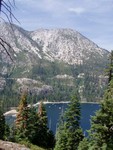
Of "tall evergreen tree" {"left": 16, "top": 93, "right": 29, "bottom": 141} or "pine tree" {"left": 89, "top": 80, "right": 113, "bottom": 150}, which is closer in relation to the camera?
"pine tree" {"left": 89, "top": 80, "right": 113, "bottom": 150}

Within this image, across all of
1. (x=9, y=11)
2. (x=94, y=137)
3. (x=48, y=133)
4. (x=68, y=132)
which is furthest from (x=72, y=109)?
(x=9, y=11)

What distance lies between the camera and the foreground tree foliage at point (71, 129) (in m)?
59.5

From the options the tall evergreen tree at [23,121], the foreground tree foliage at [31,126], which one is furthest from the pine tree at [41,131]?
the tall evergreen tree at [23,121]

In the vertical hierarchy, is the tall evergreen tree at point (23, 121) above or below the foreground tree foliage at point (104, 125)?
below

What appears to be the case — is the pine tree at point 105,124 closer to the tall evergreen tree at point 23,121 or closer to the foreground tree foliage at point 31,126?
the foreground tree foliage at point 31,126

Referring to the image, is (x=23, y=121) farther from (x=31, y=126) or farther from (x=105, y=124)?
(x=105, y=124)

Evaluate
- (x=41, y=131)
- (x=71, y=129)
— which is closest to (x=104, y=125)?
(x=71, y=129)

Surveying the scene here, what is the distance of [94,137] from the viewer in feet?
124

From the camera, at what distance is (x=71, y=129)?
62.1m

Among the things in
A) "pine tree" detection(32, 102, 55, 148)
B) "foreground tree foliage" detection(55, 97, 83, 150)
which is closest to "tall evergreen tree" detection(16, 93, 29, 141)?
"pine tree" detection(32, 102, 55, 148)

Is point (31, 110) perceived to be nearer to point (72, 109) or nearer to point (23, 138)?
point (23, 138)

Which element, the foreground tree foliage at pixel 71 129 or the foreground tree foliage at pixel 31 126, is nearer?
the foreground tree foliage at pixel 71 129

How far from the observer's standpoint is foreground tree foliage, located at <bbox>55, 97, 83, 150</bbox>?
195ft

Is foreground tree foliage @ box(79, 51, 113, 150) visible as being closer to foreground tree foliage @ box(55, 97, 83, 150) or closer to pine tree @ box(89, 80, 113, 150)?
pine tree @ box(89, 80, 113, 150)
